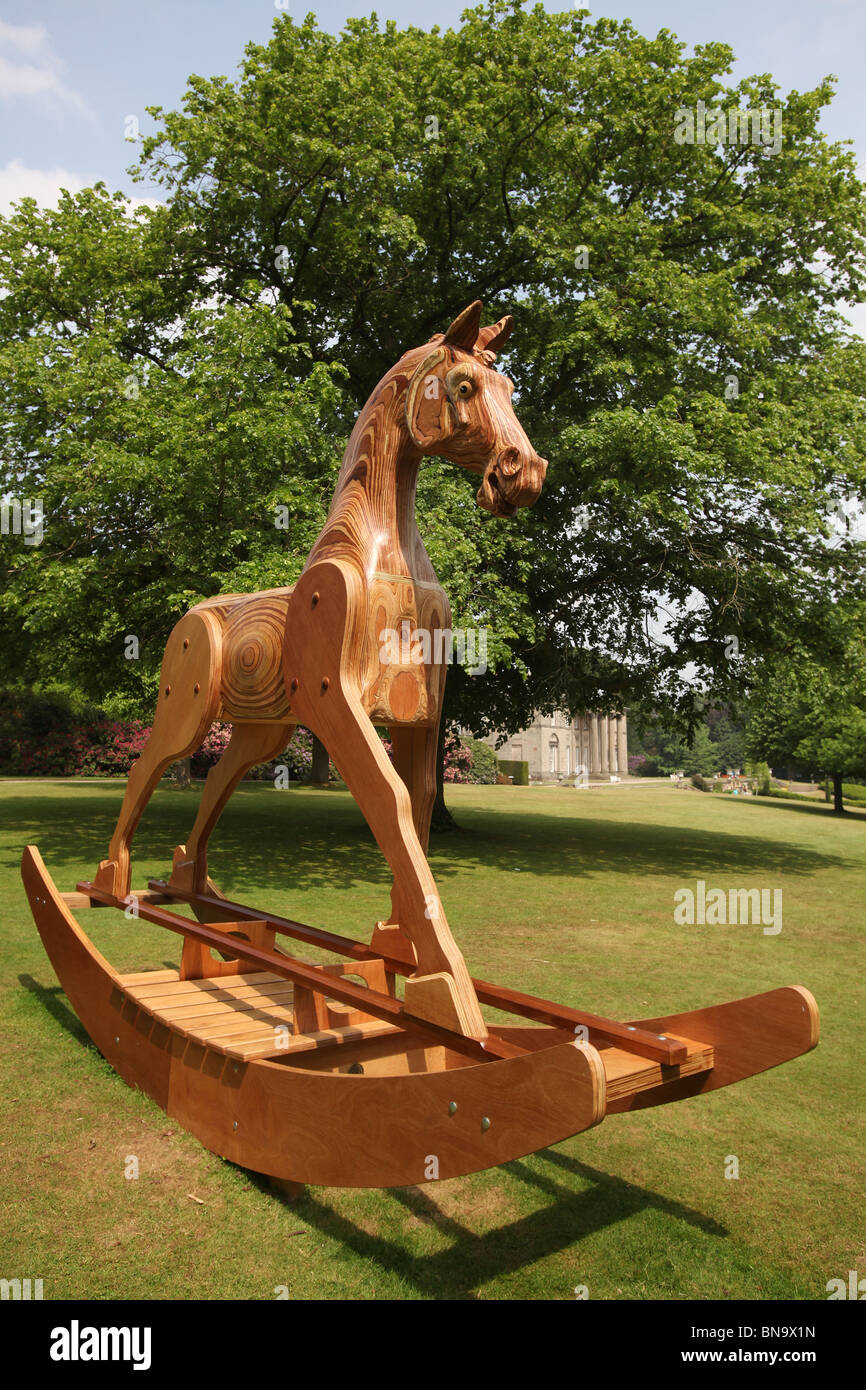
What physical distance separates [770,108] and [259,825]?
1681 cm

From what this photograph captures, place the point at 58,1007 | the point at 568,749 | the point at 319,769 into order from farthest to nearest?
the point at 568,749, the point at 319,769, the point at 58,1007

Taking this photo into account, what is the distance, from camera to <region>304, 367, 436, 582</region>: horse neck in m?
4.61

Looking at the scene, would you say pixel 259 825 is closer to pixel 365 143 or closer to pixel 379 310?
pixel 379 310

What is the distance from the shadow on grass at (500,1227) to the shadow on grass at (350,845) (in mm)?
6944

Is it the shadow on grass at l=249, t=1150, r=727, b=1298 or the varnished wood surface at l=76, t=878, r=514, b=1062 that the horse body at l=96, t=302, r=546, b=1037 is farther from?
the shadow on grass at l=249, t=1150, r=727, b=1298

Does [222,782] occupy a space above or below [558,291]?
below

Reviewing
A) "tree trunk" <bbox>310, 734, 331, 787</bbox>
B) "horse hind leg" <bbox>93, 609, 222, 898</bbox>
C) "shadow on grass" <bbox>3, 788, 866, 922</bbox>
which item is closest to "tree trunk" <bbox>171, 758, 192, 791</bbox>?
"tree trunk" <bbox>310, 734, 331, 787</bbox>

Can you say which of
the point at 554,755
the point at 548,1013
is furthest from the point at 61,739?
the point at 554,755

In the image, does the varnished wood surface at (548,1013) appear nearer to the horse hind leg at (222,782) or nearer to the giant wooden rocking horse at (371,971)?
the giant wooden rocking horse at (371,971)

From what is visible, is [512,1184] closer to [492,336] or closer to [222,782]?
[222,782]

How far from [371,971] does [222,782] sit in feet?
6.89

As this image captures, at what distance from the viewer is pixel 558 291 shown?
1554 cm

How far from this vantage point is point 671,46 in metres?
15.1

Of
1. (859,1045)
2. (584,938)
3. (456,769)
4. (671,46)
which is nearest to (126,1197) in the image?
(859,1045)
